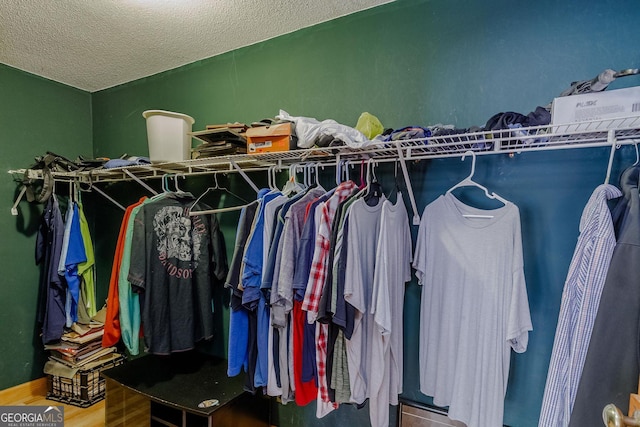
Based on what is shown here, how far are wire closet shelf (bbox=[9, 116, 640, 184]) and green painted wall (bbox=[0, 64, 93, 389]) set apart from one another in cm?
138

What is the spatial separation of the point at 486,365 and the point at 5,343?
10.3 feet

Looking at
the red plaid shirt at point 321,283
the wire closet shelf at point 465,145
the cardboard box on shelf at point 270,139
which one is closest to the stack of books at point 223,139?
the wire closet shelf at point 465,145

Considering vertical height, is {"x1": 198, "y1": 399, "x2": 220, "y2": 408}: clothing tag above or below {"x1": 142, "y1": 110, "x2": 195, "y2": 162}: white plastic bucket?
below

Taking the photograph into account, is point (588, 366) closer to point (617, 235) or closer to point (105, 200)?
point (617, 235)

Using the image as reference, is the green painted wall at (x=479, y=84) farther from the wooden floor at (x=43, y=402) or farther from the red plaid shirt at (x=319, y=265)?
the wooden floor at (x=43, y=402)

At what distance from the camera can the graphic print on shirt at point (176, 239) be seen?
6.30 feet

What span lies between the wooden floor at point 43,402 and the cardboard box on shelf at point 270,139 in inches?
82.1

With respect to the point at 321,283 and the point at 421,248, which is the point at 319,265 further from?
the point at 421,248

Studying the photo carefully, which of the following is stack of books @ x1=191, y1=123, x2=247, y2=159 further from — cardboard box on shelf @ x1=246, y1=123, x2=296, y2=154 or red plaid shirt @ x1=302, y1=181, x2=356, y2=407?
red plaid shirt @ x1=302, y1=181, x2=356, y2=407

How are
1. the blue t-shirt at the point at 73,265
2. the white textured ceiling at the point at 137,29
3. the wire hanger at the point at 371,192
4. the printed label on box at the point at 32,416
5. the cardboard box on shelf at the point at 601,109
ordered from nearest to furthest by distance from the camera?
the cardboard box on shelf at the point at 601,109 < the wire hanger at the point at 371,192 < the white textured ceiling at the point at 137,29 < the printed label on box at the point at 32,416 < the blue t-shirt at the point at 73,265

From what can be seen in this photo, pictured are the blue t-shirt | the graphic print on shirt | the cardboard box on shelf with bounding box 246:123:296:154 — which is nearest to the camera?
the cardboard box on shelf with bounding box 246:123:296:154

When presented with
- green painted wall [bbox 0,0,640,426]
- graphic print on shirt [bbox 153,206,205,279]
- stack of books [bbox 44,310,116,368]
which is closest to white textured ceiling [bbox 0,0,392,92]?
green painted wall [bbox 0,0,640,426]

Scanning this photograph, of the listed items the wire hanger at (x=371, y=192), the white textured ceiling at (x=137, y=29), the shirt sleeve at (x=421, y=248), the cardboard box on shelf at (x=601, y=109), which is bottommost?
the shirt sleeve at (x=421, y=248)

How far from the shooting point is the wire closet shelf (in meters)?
1.07
